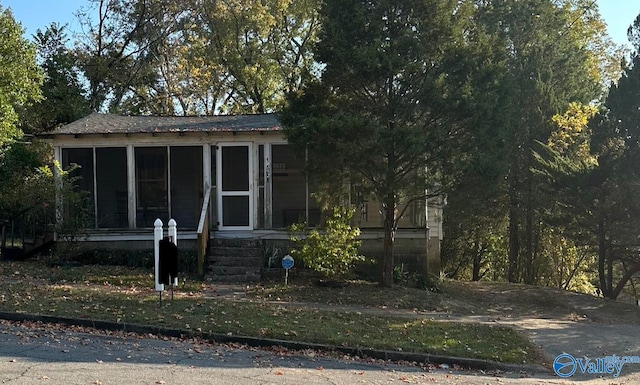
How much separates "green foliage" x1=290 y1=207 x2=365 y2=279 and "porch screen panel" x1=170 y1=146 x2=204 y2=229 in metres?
5.16

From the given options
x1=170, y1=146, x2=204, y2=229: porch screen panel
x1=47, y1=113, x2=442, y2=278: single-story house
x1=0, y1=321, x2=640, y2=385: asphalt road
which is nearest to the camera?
x1=0, y1=321, x2=640, y2=385: asphalt road

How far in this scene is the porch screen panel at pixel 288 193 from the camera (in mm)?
15688

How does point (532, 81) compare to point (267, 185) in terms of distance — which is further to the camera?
point (532, 81)

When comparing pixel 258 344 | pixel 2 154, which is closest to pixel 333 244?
pixel 258 344

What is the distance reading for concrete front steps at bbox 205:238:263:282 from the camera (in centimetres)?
1332

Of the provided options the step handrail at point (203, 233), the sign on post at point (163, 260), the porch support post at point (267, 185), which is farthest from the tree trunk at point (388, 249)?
the sign on post at point (163, 260)

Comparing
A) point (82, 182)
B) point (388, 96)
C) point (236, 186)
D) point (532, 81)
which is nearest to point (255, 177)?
point (236, 186)

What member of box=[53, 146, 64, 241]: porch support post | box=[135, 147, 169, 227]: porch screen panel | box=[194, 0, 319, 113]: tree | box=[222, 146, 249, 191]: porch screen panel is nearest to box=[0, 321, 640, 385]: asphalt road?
box=[53, 146, 64, 241]: porch support post

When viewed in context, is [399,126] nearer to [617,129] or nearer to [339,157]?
[339,157]

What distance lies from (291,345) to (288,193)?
348 inches

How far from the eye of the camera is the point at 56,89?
79.5 ft

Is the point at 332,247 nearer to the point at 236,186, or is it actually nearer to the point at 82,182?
the point at 236,186

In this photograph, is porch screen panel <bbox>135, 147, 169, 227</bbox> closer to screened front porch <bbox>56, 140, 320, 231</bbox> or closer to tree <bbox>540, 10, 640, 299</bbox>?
screened front porch <bbox>56, 140, 320, 231</bbox>

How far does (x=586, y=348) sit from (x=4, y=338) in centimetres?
836
